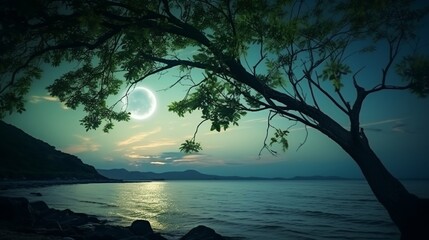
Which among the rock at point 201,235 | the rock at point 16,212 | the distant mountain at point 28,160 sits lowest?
the rock at point 201,235

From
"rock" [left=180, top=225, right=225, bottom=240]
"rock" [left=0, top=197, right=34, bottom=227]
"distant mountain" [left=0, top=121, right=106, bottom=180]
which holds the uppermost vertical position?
"distant mountain" [left=0, top=121, right=106, bottom=180]

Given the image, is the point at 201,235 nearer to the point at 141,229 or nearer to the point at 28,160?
the point at 141,229

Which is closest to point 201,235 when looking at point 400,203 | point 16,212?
point 16,212

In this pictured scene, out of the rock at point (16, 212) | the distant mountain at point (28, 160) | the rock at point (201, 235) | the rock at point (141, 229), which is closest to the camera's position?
the rock at point (16, 212)

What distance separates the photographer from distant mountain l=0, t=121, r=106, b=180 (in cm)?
14162

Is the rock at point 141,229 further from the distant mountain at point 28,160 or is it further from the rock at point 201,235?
the distant mountain at point 28,160

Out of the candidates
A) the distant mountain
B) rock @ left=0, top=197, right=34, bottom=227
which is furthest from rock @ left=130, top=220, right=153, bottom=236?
the distant mountain

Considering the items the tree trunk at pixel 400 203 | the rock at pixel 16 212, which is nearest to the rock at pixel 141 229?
the rock at pixel 16 212

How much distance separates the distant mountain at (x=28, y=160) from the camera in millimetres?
141625

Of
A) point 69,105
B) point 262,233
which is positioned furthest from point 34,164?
point 69,105

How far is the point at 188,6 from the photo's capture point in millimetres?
8422

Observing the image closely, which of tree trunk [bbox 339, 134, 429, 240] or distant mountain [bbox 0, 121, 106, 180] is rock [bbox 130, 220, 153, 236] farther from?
distant mountain [bbox 0, 121, 106, 180]

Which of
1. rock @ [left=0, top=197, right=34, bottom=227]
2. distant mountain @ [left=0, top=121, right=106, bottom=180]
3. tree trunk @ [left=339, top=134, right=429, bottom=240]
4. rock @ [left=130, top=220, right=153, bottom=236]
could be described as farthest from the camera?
distant mountain @ [left=0, top=121, right=106, bottom=180]

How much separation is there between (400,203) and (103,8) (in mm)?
8286
